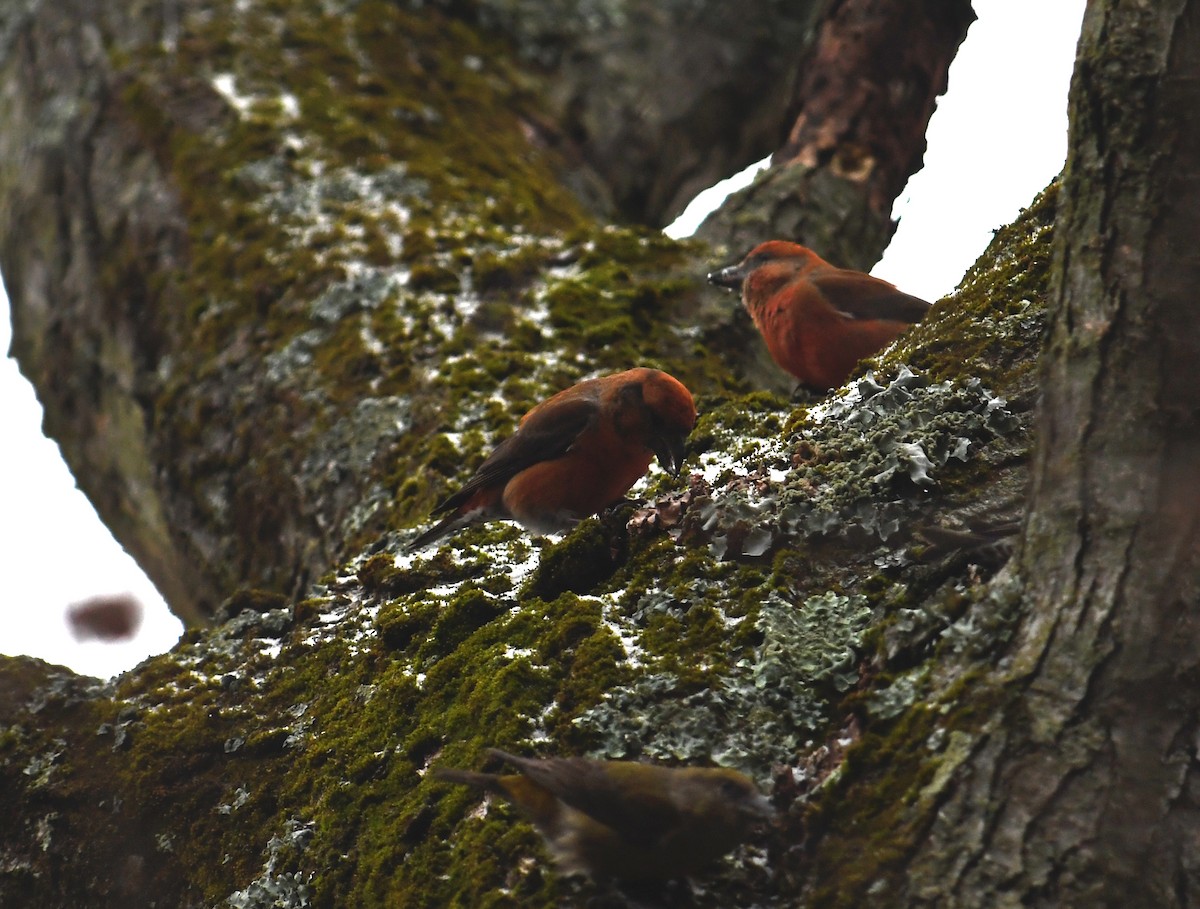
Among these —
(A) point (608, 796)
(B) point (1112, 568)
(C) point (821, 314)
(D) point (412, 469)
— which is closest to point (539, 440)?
(D) point (412, 469)

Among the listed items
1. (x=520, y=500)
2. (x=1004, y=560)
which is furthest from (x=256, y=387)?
(x=1004, y=560)

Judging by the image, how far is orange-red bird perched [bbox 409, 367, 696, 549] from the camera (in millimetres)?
3594

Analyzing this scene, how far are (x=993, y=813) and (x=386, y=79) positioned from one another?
213 inches

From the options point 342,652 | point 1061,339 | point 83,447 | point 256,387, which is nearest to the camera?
point 1061,339

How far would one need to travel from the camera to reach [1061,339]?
6.46 ft

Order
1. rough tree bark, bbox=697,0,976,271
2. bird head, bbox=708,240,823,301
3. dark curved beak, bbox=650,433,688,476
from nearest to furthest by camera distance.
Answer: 1. dark curved beak, bbox=650,433,688,476
2. bird head, bbox=708,240,823,301
3. rough tree bark, bbox=697,0,976,271

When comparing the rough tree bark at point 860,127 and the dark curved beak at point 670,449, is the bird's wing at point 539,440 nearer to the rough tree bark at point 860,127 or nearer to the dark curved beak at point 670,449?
the dark curved beak at point 670,449

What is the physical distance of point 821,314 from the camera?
4.77 m

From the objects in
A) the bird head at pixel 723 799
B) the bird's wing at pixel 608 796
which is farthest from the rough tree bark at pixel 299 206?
the bird head at pixel 723 799

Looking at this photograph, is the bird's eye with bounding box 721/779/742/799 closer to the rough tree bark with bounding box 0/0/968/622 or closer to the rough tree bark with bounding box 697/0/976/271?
the rough tree bark with bounding box 0/0/968/622

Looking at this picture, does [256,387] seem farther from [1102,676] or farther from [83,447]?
[1102,676]

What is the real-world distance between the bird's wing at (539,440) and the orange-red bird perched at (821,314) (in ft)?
4.19

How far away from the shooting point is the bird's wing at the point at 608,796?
2.00 m

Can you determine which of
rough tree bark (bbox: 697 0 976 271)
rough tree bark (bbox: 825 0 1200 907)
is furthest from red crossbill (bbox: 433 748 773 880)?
rough tree bark (bbox: 697 0 976 271)
